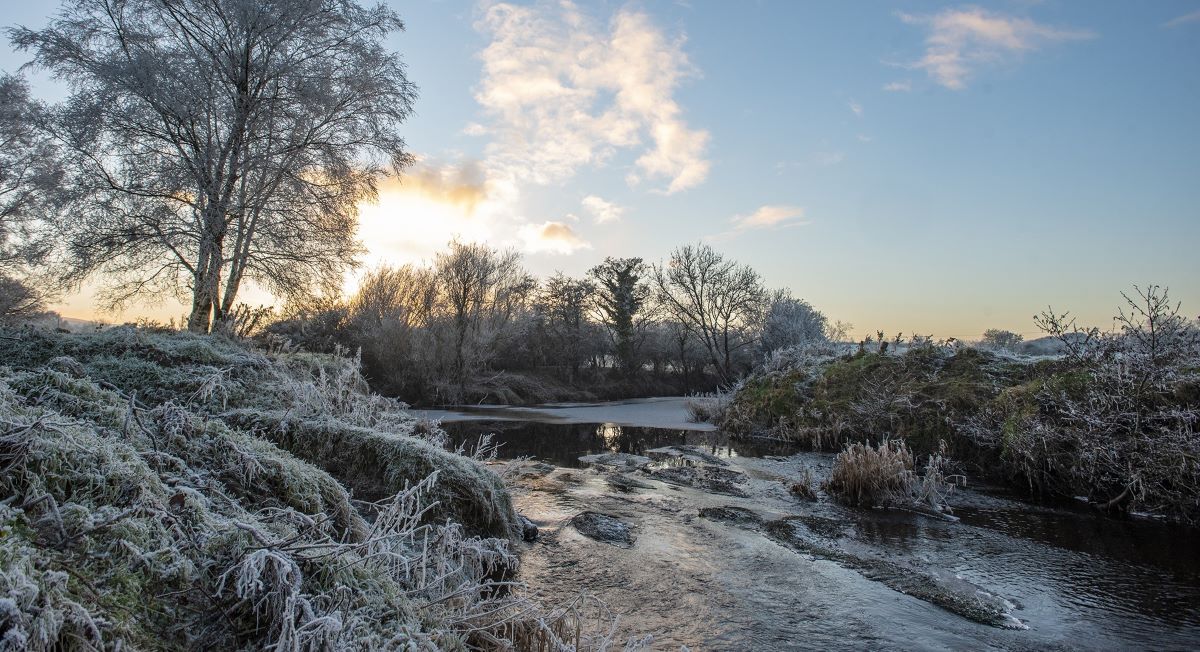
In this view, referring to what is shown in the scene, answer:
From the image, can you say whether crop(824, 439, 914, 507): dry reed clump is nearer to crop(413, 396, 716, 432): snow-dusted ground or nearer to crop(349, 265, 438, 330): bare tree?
crop(413, 396, 716, 432): snow-dusted ground

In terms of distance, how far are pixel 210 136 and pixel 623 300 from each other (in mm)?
25880

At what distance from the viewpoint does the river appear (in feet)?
12.1

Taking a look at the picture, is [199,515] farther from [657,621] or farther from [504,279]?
[504,279]

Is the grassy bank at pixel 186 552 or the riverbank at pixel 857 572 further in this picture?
the riverbank at pixel 857 572

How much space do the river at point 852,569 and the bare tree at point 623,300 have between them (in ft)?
89.8

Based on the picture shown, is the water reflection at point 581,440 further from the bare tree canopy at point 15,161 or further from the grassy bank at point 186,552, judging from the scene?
the bare tree canopy at point 15,161

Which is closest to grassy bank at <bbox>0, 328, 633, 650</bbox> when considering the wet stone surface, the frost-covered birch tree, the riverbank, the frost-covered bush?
the riverbank

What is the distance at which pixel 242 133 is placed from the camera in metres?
12.6

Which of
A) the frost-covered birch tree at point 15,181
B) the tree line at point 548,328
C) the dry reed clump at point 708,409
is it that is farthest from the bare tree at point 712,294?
the frost-covered birch tree at point 15,181

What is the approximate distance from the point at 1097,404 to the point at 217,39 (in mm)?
18099

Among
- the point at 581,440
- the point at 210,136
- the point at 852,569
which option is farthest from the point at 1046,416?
the point at 210,136

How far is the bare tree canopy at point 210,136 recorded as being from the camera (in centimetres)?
1182

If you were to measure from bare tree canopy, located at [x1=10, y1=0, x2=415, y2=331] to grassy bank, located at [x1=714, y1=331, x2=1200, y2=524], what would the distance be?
13292 mm

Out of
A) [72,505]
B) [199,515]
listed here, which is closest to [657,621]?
[199,515]
